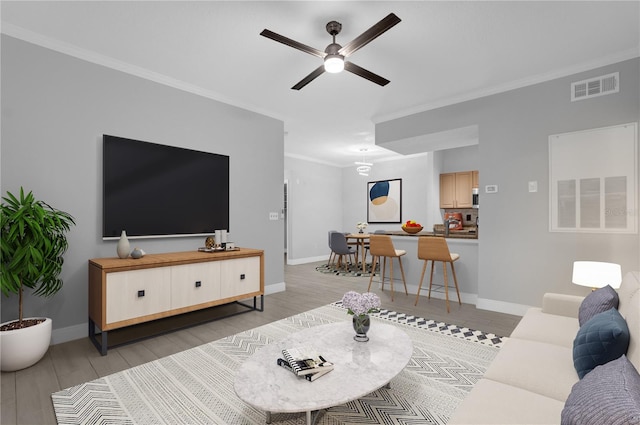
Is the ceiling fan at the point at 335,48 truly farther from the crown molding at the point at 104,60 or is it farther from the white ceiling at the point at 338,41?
the crown molding at the point at 104,60

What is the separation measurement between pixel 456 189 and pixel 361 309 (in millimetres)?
5829

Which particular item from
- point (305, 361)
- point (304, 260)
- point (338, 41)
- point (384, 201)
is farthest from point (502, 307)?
point (304, 260)

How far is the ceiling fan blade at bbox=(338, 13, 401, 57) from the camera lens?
206 cm

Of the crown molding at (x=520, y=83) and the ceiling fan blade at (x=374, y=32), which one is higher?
the crown molding at (x=520, y=83)

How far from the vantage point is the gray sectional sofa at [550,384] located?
84 cm

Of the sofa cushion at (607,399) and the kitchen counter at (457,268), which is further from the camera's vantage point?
the kitchen counter at (457,268)

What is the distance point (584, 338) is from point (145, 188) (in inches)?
149

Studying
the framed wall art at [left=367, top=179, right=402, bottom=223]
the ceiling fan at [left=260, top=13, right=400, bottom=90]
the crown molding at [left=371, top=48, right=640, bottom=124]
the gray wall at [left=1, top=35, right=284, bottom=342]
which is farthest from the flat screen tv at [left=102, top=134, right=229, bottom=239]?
the framed wall art at [left=367, top=179, right=402, bottom=223]

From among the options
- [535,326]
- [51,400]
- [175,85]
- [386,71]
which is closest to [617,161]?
[535,326]

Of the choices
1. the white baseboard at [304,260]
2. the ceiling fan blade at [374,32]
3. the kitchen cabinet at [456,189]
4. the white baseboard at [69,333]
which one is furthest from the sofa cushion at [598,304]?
the white baseboard at [304,260]

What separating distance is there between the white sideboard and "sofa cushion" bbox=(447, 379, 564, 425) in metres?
2.74

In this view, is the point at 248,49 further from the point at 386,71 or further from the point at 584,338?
the point at 584,338

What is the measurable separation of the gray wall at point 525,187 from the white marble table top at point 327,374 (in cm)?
232

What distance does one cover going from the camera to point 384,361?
1797mm
